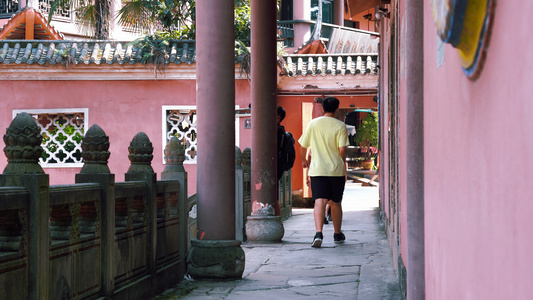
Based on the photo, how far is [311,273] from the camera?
6.28 m

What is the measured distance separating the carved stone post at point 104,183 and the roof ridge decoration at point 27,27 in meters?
15.9

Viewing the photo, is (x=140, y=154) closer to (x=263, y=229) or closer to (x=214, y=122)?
(x=214, y=122)

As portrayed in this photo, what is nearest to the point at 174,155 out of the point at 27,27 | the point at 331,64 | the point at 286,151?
the point at 286,151

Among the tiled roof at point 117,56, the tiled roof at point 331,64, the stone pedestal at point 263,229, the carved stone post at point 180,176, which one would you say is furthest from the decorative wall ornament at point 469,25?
the tiled roof at point 331,64

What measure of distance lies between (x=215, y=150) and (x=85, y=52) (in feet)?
31.8

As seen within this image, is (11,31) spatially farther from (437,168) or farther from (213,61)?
(437,168)

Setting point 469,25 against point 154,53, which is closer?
point 469,25

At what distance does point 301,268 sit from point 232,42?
209 centimetres

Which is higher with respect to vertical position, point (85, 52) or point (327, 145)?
point (85, 52)

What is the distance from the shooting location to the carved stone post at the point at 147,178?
537cm

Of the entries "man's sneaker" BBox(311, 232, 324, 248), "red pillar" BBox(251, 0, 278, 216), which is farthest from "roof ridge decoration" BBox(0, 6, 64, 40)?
"man's sneaker" BBox(311, 232, 324, 248)

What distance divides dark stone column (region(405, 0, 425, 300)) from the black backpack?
5.93m

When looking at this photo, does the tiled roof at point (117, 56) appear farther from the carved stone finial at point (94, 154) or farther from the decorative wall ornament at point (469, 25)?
the decorative wall ornament at point (469, 25)

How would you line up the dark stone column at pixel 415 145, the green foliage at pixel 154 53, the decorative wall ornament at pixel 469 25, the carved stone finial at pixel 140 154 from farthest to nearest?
the green foliage at pixel 154 53 < the carved stone finial at pixel 140 154 < the dark stone column at pixel 415 145 < the decorative wall ornament at pixel 469 25
